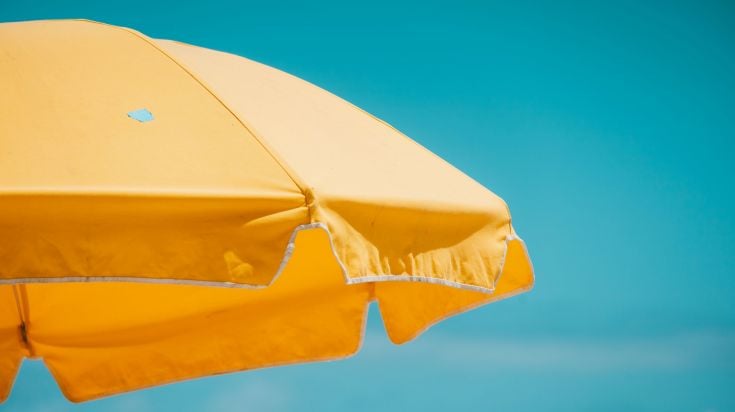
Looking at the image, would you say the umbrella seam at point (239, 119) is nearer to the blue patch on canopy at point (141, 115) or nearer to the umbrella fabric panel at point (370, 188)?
the umbrella fabric panel at point (370, 188)

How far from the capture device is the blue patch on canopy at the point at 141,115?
7.88 feet

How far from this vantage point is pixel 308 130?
9.02ft

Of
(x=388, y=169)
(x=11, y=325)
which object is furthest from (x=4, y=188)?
(x=11, y=325)

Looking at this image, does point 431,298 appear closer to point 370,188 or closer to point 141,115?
point 370,188

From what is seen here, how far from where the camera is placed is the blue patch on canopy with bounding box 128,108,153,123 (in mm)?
2402

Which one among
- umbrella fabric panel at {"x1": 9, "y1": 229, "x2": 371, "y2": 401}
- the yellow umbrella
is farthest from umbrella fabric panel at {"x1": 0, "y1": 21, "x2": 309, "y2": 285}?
umbrella fabric panel at {"x1": 9, "y1": 229, "x2": 371, "y2": 401}

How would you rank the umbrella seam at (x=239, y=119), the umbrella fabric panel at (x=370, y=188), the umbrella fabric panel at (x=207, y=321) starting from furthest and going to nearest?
the umbrella fabric panel at (x=207, y=321), the umbrella fabric panel at (x=370, y=188), the umbrella seam at (x=239, y=119)

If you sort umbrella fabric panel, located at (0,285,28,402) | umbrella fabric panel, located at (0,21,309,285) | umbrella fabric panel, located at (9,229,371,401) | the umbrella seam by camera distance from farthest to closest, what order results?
umbrella fabric panel, located at (9,229,371,401) < umbrella fabric panel, located at (0,285,28,402) < the umbrella seam < umbrella fabric panel, located at (0,21,309,285)

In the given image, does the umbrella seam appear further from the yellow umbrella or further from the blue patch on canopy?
the blue patch on canopy

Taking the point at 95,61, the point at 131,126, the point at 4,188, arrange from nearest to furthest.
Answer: the point at 4,188 < the point at 131,126 < the point at 95,61

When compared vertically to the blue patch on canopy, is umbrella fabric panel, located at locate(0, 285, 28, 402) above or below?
below

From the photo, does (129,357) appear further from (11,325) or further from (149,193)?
(149,193)

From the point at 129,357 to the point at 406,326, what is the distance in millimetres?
1135

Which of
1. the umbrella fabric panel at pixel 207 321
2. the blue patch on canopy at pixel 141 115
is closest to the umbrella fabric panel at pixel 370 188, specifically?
the blue patch on canopy at pixel 141 115
